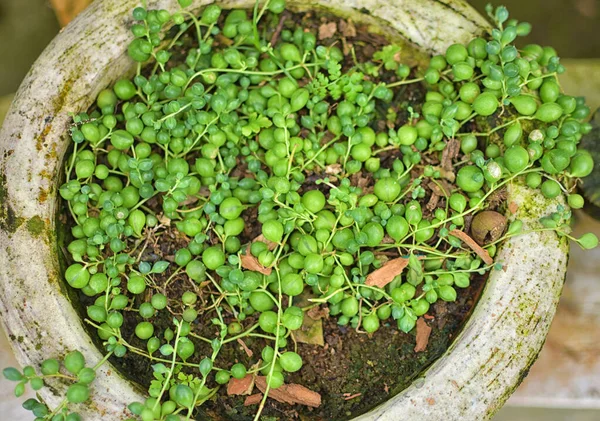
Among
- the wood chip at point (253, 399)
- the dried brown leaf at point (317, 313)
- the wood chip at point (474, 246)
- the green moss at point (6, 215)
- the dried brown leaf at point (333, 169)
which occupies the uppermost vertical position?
the green moss at point (6, 215)

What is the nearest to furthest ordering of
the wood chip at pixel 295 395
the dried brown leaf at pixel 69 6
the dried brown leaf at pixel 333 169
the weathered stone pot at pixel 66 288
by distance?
1. the weathered stone pot at pixel 66 288
2. the wood chip at pixel 295 395
3. the dried brown leaf at pixel 333 169
4. the dried brown leaf at pixel 69 6

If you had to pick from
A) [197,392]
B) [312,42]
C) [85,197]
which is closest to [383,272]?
[197,392]

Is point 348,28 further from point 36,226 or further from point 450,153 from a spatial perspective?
point 36,226

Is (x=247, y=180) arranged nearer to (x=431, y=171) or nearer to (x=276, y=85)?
(x=276, y=85)

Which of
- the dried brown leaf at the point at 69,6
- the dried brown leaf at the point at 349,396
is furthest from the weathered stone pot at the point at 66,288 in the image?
the dried brown leaf at the point at 69,6

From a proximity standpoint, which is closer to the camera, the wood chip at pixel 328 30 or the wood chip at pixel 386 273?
the wood chip at pixel 386 273

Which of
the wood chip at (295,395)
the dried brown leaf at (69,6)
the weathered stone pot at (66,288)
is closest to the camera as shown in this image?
the weathered stone pot at (66,288)

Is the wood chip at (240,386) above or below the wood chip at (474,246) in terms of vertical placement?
below

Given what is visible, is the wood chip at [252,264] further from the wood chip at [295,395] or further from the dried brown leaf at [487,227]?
the dried brown leaf at [487,227]
